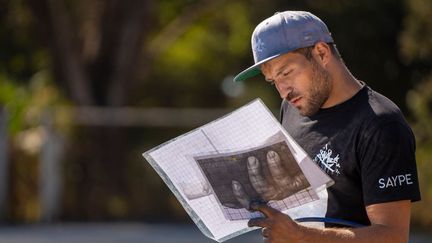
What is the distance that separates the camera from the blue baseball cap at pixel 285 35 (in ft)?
11.6

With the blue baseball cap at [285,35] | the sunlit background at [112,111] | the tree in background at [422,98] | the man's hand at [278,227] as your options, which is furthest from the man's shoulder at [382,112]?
the tree in background at [422,98]

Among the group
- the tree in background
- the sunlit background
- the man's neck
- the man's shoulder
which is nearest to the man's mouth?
the man's neck

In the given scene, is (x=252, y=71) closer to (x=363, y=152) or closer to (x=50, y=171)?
(x=363, y=152)

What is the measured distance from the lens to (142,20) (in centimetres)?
1535

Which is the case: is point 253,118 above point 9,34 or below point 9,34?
below

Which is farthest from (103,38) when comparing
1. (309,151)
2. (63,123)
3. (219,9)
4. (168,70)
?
(309,151)

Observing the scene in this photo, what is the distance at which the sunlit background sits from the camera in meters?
14.1

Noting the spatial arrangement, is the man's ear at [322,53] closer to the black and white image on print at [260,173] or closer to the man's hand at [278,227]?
the black and white image on print at [260,173]

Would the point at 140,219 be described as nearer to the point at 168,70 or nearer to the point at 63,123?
the point at 63,123

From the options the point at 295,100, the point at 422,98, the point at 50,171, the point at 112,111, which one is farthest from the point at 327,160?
the point at 112,111

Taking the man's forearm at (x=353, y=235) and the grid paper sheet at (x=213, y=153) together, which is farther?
the grid paper sheet at (x=213, y=153)

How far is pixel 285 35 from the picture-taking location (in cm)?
354

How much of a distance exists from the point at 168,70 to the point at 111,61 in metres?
7.57

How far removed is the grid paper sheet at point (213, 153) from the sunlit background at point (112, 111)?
8634 millimetres
